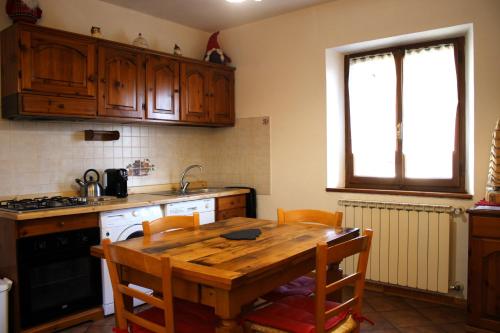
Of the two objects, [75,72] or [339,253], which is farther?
[75,72]

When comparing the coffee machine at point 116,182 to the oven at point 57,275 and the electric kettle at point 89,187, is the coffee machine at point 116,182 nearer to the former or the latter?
the electric kettle at point 89,187

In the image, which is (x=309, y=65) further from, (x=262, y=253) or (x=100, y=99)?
(x=262, y=253)

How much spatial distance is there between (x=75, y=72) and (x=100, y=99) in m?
0.27

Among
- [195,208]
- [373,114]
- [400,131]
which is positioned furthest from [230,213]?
[400,131]

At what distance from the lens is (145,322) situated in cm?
159

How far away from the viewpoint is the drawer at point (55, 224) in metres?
2.55

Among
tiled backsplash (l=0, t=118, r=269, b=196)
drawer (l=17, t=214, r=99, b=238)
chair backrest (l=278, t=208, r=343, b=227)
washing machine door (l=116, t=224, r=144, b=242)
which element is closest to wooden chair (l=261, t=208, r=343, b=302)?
chair backrest (l=278, t=208, r=343, b=227)

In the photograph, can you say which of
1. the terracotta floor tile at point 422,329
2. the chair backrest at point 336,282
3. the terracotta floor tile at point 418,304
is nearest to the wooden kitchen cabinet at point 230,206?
the terracotta floor tile at point 418,304

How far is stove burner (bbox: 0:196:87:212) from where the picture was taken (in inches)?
105

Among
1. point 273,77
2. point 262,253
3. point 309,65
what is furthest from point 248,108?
point 262,253

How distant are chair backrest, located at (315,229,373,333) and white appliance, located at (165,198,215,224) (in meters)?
1.98

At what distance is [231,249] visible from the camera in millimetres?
1777

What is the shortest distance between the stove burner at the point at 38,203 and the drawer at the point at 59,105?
25.4 inches

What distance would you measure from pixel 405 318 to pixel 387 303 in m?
0.30
